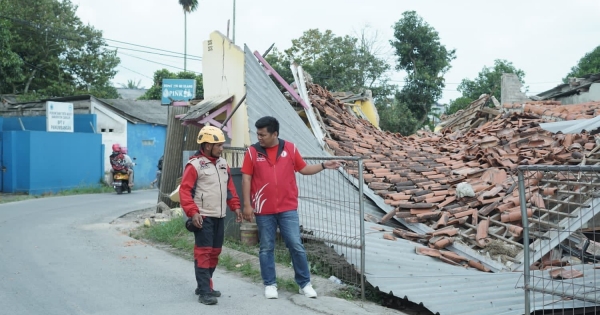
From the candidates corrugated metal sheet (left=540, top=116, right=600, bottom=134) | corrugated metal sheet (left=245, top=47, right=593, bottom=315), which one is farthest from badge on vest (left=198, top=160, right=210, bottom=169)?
corrugated metal sheet (left=540, top=116, right=600, bottom=134)

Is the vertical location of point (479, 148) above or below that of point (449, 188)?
above

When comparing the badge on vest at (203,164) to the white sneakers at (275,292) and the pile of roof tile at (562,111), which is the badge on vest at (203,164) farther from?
the pile of roof tile at (562,111)

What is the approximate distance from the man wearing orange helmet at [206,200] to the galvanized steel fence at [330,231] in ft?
4.41

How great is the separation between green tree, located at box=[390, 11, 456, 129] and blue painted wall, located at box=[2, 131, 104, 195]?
56.0 feet

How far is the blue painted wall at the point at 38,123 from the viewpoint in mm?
23250

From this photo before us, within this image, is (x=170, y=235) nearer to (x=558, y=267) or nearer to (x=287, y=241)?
(x=287, y=241)

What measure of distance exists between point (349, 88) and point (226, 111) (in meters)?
20.5

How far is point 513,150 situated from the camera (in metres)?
11.5

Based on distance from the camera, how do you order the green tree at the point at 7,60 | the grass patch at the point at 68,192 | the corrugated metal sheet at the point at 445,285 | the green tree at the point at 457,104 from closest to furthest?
the corrugated metal sheet at the point at 445,285, the grass patch at the point at 68,192, the green tree at the point at 7,60, the green tree at the point at 457,104

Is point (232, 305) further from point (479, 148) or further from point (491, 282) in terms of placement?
point (479, 148)

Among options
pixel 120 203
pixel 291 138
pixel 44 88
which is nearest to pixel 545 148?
pixel 291 138

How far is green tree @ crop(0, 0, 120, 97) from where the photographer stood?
33594 millimetres

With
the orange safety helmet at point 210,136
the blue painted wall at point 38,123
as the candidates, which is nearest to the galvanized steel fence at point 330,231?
the orange safety helmet at point 210,136

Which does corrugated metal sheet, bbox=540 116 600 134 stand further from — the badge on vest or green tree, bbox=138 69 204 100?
green tree, bbox=138 69 204 100
